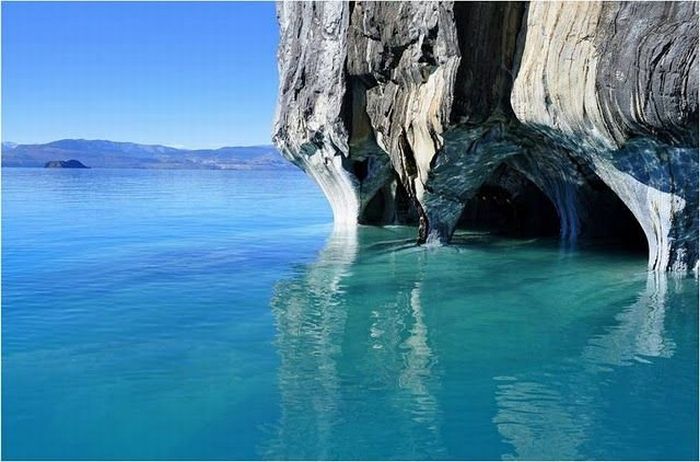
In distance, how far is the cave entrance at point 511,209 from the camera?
2466 cm

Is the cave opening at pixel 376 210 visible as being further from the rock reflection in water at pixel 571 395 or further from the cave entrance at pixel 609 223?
the rock reflection in water at pixel 571 395

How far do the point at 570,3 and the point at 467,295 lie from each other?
6.25 m

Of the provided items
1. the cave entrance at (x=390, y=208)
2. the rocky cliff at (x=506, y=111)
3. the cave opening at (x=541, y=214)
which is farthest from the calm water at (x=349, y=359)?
the cave entrance at (x=390, y=208)

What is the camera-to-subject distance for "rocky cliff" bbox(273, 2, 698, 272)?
1155cm

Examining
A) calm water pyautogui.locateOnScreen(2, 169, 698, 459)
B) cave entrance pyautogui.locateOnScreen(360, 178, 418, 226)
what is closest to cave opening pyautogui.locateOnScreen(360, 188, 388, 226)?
cave entrance pyautogui.locateOnScreen(360, 178, 418, 226)

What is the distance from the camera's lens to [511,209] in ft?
93.3

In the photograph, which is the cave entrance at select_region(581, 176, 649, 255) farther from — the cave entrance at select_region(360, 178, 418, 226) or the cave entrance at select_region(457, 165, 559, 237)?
the cave entrance at select_region(360, 178, 418, 226)

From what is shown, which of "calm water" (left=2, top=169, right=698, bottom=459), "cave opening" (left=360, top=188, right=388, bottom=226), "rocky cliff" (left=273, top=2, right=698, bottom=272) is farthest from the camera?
"cave opening" (left=360, top=188, right=388, bottom=226)

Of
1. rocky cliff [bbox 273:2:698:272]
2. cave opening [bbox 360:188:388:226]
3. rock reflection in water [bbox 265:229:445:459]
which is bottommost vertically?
rock reflection in water [bbox 265:229:445:459]

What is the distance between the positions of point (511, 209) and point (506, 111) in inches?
501

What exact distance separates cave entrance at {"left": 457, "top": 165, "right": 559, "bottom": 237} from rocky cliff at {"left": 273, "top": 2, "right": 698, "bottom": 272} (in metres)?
0.09

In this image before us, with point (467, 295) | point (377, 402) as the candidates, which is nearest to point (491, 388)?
point (377, 402)

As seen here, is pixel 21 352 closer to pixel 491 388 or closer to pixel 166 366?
pixel 166 366

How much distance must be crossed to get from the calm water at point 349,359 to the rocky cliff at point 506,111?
2564 millimetres
